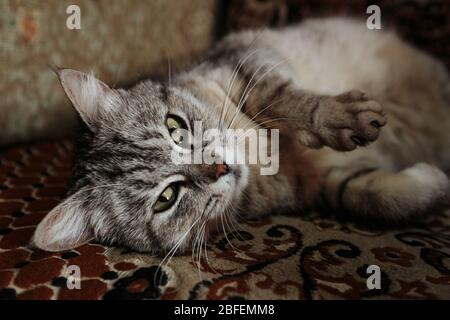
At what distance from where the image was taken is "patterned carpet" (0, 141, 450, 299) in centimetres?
79

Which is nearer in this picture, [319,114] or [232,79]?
[319,114]

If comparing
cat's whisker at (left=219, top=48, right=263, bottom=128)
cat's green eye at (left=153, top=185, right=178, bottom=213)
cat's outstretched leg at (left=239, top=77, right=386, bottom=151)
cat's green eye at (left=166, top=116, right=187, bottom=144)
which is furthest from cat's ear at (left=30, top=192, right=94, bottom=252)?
cat's outstretched leg at (left=239, top=77, right=386, bottom=151)

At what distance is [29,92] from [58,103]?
0.47 ft

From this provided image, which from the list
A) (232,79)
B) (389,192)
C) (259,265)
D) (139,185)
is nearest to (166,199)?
(139,185)

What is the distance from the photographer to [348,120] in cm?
99

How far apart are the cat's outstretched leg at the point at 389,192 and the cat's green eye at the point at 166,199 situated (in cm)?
48

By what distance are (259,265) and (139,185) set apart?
357 millimetres

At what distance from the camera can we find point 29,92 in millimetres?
1600

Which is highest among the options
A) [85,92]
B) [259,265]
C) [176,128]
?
[85,92]

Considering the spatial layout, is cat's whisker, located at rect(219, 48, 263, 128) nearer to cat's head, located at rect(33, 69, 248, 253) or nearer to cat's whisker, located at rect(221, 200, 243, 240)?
cat's head, located at rect(33, 69, 248, 253)

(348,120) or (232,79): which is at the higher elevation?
(232,79)

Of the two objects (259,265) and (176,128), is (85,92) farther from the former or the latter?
(259,265)

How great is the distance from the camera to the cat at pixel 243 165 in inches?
39.7

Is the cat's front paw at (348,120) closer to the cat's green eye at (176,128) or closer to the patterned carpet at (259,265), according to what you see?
the patterned carpet at (259,265)
